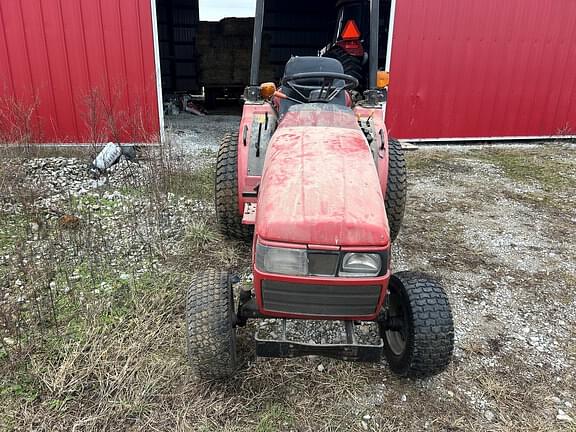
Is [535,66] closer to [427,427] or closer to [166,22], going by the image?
[427,427]

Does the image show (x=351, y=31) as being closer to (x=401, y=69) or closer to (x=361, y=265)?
(x=401, y=69)

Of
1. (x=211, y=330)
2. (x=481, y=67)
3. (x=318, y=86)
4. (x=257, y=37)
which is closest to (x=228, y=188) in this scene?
(x=318, y=86)

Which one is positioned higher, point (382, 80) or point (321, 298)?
point (382, 80)

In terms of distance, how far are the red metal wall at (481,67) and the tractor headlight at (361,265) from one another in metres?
5.61

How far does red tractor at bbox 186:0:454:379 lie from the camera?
5.29ft

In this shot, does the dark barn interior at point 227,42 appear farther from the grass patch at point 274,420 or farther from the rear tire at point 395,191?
the grass patch at point 274,420

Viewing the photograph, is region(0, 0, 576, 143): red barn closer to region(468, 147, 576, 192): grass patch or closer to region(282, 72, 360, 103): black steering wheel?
region(468, 147, 576, 192): grass patch

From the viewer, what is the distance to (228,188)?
2824mm

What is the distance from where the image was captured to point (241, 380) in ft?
6.77

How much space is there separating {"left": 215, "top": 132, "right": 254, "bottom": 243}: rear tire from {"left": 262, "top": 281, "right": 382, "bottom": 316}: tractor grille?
45.2 inches

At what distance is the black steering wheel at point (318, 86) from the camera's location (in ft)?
8.33

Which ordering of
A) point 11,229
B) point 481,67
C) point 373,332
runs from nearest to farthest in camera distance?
1. point 373,332
2. point 11,229
3. point 481,67

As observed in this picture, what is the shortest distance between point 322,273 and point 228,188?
4.43 feet

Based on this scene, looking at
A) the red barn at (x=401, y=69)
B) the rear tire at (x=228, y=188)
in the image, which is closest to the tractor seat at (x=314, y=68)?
the rear tire at (x=228, y=188)
